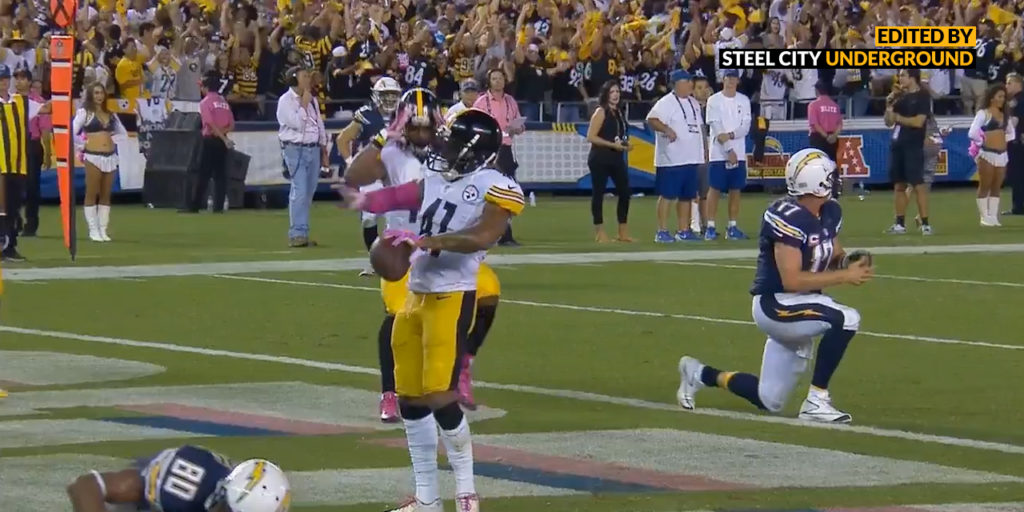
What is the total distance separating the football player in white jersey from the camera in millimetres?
8336

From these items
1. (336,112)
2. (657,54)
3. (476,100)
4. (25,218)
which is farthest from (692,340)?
(657,54)

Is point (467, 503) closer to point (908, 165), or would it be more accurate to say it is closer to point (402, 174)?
point (402, 174)

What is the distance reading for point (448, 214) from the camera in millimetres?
8609

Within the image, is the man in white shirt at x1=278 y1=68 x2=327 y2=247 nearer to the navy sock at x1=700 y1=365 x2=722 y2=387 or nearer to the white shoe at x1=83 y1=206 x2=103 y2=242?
the white shoe at x1=83 y1=206 x2=103 y2=242

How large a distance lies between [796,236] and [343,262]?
32.6ft

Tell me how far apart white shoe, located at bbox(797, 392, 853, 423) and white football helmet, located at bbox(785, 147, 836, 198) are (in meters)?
1.11

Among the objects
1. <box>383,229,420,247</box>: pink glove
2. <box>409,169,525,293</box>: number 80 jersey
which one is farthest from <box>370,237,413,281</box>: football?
<box>409,169,525,293</box>: number 80 jersey

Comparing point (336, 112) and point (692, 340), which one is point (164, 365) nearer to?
point (692, 340)

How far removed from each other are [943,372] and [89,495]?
8037 millimetres

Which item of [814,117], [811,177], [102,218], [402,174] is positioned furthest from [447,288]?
[814,117]

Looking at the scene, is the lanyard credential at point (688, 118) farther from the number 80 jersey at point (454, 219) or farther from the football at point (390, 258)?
the football at point (390, 258)

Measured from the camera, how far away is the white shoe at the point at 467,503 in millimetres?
8203

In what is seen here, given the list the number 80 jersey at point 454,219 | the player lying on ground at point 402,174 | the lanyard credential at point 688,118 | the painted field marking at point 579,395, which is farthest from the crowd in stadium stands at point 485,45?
the number 80 jersey at point 454,219

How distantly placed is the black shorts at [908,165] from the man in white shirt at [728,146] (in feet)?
6.13
